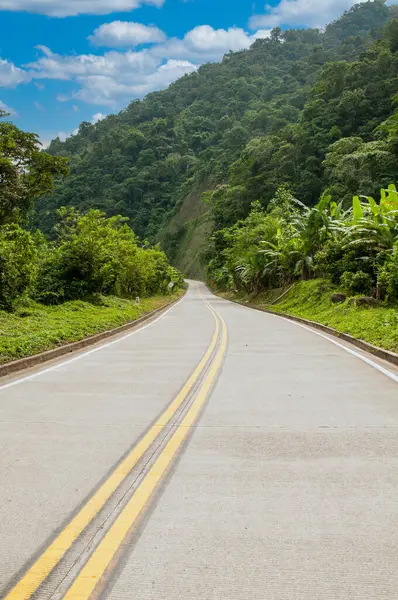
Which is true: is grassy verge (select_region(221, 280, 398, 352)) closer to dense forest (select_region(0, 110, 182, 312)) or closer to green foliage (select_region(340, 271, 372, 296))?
green foliage (select_region(340, 271, 372, 296))

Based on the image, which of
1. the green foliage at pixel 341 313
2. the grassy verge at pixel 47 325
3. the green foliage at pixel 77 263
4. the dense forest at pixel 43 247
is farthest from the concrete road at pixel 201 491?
the green foliage at pixel 77 263

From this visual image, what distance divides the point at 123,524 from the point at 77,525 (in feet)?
1.01

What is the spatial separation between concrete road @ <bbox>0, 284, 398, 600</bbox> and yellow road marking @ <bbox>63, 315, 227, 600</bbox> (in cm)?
1

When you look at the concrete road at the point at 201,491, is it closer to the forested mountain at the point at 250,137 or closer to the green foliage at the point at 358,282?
the green foliage at the point at 358,282

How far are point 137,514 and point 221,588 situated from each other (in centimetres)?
121

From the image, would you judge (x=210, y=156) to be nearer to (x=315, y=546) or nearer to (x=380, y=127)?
(x=380, y=127)

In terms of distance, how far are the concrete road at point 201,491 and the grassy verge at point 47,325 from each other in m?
3.65

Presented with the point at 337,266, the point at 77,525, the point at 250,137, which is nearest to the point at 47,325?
the point at 77,525

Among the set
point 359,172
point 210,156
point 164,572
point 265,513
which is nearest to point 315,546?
point 265,513

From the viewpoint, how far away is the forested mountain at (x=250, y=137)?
67.9 metres

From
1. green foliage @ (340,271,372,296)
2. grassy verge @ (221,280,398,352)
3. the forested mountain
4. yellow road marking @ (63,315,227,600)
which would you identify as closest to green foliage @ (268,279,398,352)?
grassy verge @ (221,280,398,352)

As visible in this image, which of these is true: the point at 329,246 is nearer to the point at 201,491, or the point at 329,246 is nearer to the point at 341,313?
the point at 341,313

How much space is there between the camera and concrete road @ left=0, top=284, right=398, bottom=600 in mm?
3305

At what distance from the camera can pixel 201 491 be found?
4707mm
